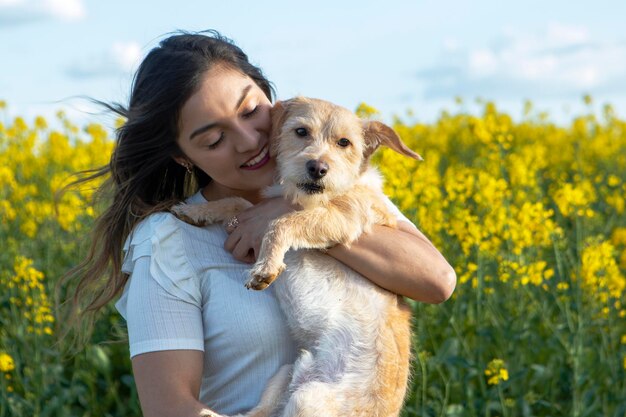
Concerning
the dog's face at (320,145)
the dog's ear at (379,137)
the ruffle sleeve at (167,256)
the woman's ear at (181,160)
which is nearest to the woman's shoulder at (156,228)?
the ruffle sleeve at (167,256)

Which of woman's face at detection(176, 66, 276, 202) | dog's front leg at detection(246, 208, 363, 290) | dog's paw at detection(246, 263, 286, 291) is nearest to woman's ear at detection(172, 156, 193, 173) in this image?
woman's face at detection(176, 66, 276, 202)

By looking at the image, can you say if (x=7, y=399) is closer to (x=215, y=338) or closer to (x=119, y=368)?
(x=119, y=368)

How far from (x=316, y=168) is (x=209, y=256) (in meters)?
0.48

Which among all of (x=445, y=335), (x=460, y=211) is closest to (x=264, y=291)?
(x=460, y=211)

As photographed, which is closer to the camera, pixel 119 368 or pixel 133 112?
pixel 133 112

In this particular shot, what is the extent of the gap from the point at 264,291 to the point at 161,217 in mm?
468

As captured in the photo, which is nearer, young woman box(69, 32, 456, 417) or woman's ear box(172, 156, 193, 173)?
young woman box(69, 32, 456, 417)

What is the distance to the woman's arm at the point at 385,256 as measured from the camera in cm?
317

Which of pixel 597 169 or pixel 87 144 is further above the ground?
pixel 597 169

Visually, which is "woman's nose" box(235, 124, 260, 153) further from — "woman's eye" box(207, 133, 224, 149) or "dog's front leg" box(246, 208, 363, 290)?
"dog's front leg" box(246, 208, 363, 290)

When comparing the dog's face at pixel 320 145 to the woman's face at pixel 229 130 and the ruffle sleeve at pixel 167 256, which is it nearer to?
the woman's face at pixel 229 130

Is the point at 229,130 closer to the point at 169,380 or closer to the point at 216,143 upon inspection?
the point at 216,143

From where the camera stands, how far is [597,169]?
10719mm

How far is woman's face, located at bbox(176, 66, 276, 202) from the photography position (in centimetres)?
322
